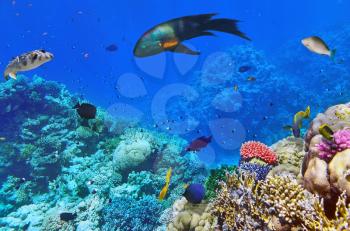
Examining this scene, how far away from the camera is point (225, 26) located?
7.59 feet

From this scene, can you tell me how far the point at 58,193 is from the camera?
11.6 m

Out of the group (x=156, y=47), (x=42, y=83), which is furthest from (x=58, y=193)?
(x=156, y=47)

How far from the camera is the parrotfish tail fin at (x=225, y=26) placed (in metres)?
2.28

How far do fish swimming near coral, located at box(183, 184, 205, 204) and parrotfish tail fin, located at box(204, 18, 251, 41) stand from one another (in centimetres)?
401

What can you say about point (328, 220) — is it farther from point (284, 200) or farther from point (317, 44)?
point (317, 44)

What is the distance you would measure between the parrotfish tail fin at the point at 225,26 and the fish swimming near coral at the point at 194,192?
13.2 feet

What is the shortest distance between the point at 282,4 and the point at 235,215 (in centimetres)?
12959

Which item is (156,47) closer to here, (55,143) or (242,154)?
(242,154)

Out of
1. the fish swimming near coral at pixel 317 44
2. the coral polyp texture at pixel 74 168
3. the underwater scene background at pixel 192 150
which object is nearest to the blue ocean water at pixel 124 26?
the underwater scene background at pixel 192 150

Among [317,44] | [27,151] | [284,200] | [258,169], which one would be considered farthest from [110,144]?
[284,200]

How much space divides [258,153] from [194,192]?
169 cm

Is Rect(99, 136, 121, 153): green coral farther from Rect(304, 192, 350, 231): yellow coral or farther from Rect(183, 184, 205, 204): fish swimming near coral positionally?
Rect(304, 192, 350, 231): yellow coral

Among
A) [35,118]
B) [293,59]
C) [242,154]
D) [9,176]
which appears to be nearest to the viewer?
[242,154]

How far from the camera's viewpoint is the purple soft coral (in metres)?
3.54
